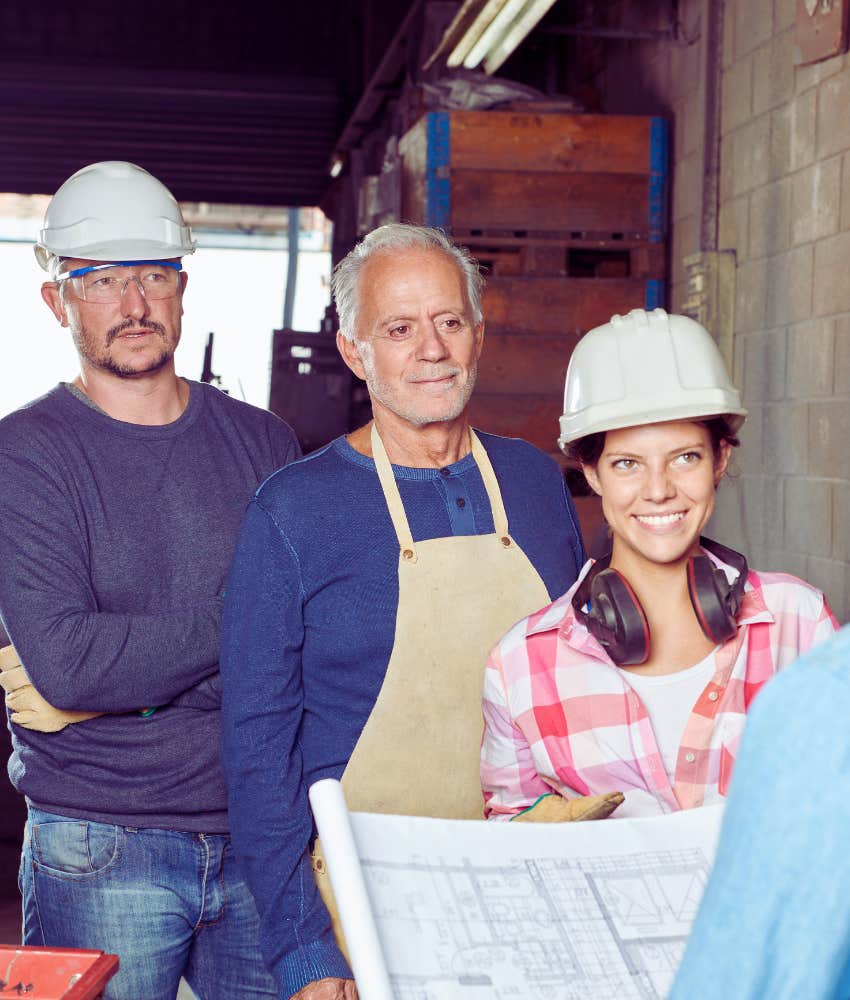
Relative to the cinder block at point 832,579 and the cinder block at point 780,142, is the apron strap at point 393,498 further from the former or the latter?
the cinder block at point 780,142

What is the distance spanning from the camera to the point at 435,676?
2.13 m

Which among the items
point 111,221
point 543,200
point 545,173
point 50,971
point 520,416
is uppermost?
point 545,173

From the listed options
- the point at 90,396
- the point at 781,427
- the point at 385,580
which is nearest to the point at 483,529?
the point at 385,580

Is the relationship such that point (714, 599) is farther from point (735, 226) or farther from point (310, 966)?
point (735, 226)

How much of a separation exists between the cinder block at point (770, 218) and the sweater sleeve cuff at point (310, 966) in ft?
10.6

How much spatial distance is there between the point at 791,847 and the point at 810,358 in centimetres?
375

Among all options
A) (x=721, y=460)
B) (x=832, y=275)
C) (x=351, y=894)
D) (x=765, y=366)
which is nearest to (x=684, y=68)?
(x=765, y=366)

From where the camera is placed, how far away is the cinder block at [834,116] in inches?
153

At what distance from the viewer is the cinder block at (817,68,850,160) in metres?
3.90

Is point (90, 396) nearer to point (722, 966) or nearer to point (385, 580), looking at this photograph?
point (385, 580)

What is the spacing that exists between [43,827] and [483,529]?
3.09 feet

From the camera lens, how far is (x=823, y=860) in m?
0.63

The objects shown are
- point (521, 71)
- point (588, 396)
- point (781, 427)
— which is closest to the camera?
point (588, 396)

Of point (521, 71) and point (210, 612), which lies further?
point (521, 71)
